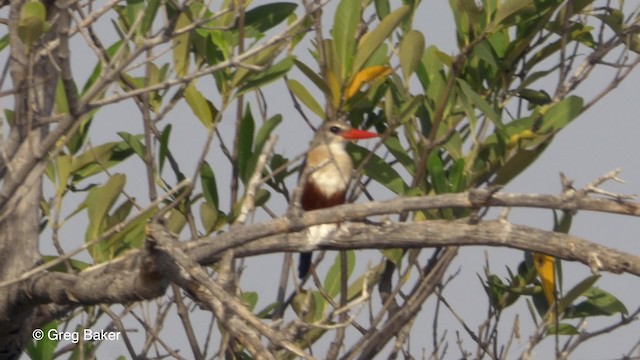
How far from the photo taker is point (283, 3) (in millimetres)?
4172

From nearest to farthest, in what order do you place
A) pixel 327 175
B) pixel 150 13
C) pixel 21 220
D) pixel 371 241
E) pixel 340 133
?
1. pixel 371 241
2. pixel 150 13
3. pixel 21 220
4. pixel 340 133
5. pixel 327 175

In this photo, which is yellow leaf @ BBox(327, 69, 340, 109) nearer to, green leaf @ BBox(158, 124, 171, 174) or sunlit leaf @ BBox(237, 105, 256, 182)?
sunlit leaf @ BBox(237, 105, 256, 182)

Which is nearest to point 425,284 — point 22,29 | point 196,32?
point 196,32

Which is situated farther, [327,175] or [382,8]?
[327,175]

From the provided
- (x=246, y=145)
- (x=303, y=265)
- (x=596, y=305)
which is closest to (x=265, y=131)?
(x=246, y=145)

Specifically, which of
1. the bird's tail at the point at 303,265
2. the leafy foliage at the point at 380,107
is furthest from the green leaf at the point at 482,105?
the bird's tail at the point at 303,265

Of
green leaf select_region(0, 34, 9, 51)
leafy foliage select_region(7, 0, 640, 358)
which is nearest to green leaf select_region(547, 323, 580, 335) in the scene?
leafy foliage select_region(7, 0, 640, 358)

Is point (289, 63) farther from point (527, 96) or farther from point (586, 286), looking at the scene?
point (586, 286)

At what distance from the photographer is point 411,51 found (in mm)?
4066

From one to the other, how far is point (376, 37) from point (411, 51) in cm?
13

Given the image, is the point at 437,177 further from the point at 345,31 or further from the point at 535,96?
the point at 535,96

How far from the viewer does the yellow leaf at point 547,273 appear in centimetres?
414

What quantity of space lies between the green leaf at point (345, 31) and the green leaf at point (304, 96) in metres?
0.21

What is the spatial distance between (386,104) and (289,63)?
351 millimetres
